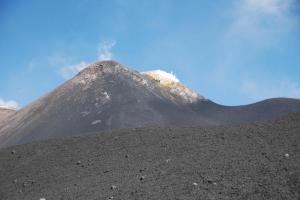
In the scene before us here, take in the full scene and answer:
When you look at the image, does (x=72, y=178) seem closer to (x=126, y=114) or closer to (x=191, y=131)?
(x=191, y=131)

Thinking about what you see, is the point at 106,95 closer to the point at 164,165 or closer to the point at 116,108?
the point at 116,108

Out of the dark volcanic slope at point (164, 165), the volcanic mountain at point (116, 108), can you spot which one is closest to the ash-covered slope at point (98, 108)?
the volcanic mountain at point (116, 108)

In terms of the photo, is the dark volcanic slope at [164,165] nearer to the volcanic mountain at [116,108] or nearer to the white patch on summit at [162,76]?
the volcanic mountain at [116,108]

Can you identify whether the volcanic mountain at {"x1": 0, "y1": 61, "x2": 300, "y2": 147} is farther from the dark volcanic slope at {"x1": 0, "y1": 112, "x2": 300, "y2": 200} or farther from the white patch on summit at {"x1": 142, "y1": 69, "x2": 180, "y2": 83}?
the dark volcanic slope at {"x1": 0, "y1": 112, "x2": 300, "y2": 200}

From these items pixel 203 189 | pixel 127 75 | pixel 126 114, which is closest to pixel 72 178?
pixel 203 189

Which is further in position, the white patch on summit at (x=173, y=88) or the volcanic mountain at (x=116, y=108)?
the white patch on summit at (x=173, y=88)

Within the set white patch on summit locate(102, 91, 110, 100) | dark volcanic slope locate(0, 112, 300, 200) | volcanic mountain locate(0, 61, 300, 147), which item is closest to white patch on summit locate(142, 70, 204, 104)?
volcanic mountain locate(0, 61, 300, 147)

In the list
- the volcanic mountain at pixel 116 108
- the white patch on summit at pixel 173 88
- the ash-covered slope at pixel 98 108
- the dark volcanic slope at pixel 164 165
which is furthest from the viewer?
the white patch on summit at pixel 173 88
